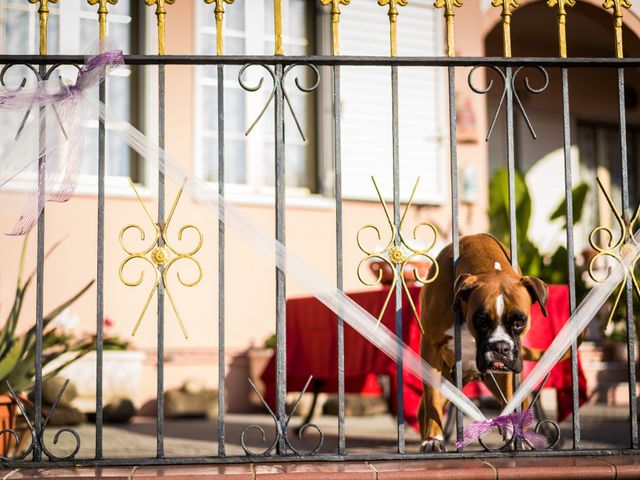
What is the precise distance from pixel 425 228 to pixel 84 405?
3.24 m

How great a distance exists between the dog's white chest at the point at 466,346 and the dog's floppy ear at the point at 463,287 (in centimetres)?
16

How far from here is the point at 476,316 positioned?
307 centimetres

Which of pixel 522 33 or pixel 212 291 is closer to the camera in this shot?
pixel 212 291

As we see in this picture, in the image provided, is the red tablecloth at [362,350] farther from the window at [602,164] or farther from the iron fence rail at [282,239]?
the window at [602,164]

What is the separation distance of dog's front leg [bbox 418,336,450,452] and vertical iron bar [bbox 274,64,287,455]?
623mm

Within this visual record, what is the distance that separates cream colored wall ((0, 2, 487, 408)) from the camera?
697 centimetres

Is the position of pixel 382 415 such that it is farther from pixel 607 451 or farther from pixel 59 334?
pixel 607 451

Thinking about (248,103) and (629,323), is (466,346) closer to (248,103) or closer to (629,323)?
(629,323)

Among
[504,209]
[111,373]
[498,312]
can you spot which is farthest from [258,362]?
[498,312]

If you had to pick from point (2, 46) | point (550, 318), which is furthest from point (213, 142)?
point (550, 318)

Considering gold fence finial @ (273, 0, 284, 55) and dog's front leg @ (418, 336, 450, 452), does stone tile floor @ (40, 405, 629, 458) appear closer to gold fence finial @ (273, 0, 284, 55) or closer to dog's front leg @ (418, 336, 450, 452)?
dog's front leg @ (418, 336, 450, 452)

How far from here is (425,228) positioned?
800 cm

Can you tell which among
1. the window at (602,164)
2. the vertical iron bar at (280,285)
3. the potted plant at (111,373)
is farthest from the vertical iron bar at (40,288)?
the window at (602,164)

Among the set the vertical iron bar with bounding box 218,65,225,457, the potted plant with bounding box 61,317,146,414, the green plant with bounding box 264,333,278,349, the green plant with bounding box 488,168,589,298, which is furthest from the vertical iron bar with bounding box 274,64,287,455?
the green plant with bounding box 488,168,589,298
